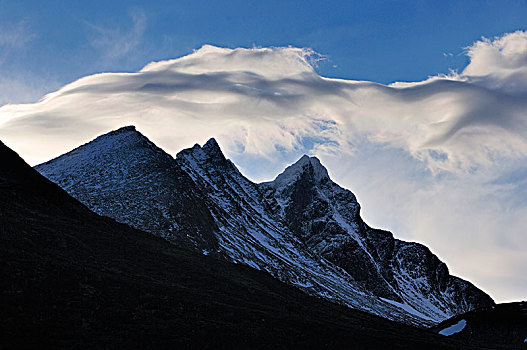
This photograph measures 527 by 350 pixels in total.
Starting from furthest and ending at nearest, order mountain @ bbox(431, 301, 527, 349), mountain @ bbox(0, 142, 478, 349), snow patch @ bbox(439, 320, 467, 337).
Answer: snow patch @ bbox(439, 320, 467, 337) < mountain @ bbox(431, 301, 527, 349) < mountain @ bbox(0, 142, 478, 349)

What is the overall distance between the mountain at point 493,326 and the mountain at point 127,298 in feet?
89.7

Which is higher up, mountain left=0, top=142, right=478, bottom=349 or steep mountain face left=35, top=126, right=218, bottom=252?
steep mountain face left=35, top=126, right=218, bottom=252

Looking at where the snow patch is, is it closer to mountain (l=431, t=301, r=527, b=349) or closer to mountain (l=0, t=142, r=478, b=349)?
mountain (l=431, t=301, r=527, b=349)

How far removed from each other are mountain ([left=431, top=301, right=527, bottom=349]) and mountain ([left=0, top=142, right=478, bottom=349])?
2734 cm

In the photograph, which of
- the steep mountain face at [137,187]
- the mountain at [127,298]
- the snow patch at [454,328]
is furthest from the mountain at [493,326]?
the steep mountain face at [137,187]

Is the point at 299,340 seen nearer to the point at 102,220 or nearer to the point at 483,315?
the point at 102,220

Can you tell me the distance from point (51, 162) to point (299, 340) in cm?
15949

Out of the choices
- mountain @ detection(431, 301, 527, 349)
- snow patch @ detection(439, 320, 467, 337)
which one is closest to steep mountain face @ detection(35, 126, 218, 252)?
snow patch @ detection(439, 320, 467, 337)

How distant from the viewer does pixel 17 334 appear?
1329 inches

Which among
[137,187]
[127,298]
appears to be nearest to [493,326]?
[127,298]

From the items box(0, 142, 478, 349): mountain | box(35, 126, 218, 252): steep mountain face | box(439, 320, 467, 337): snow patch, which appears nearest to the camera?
box(0, 142, 478, 349): mountain

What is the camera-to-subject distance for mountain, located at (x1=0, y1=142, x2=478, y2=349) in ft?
125

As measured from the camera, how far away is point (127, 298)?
1799 inches

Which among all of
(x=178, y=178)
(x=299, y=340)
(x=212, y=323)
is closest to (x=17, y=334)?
(x=212, y=323)
